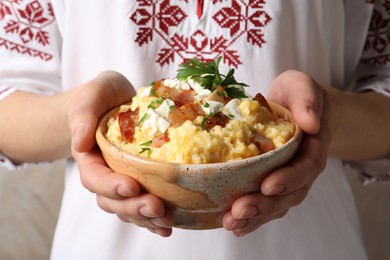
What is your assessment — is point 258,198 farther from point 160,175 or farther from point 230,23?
point 230,23

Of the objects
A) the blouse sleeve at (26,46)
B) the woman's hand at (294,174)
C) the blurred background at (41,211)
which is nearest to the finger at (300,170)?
the woman's hand at (294,174)

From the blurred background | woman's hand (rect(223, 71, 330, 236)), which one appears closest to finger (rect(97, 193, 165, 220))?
woman's hand (rect(223, 71, 330, 236))

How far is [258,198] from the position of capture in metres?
0.84

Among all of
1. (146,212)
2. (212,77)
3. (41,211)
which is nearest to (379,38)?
(212,77)

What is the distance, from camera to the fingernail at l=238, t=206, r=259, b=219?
0.82m

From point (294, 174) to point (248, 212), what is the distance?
89 mm

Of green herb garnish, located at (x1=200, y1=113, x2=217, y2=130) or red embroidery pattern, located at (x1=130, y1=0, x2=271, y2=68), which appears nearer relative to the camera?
green herb garnish, located at (x1=200, y1=113, x2=217, y2=130)

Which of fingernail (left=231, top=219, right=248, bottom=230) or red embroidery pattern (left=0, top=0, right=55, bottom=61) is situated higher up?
red embroidery pattern (left=0, top=0, right=55, bottom=61)

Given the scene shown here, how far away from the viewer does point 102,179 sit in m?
0.87

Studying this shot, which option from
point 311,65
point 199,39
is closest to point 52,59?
point 199,39

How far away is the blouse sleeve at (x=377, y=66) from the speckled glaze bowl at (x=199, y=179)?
1.73ft

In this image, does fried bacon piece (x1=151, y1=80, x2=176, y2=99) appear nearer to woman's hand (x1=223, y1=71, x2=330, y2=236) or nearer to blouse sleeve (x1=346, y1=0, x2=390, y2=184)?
woman's hand (x1=223, y1=71, x2=330, y2=236)

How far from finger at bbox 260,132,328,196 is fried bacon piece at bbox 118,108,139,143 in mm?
216

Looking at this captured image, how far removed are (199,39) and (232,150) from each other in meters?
0.39
